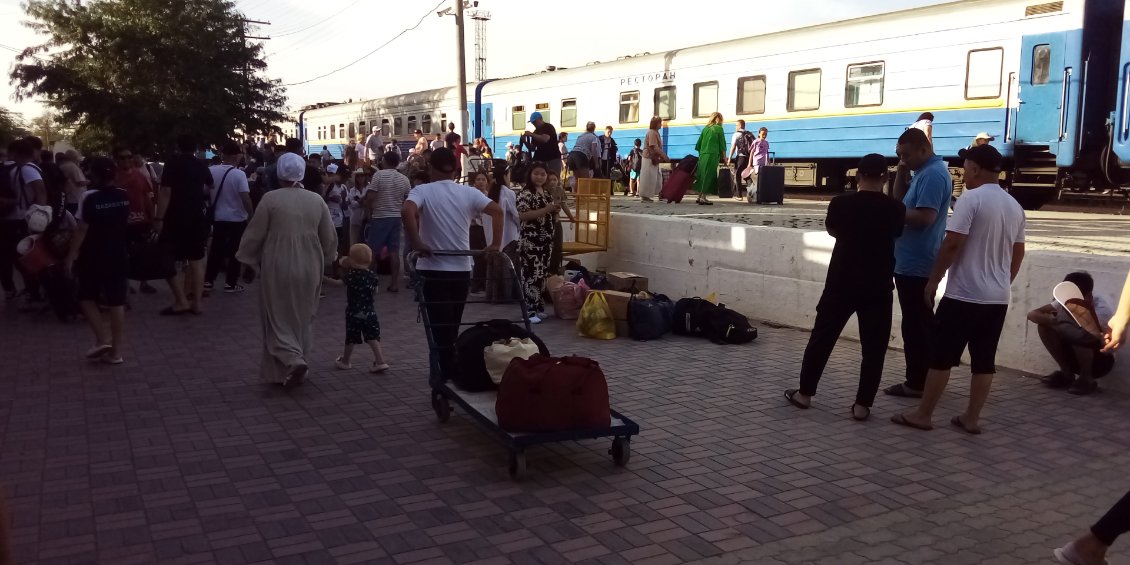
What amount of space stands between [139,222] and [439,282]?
5.42 m

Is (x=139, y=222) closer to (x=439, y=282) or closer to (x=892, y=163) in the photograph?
(x=439, y=282)

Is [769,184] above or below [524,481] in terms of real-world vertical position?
above

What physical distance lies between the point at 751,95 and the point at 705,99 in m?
1.47

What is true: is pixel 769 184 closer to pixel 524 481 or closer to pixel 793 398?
pixel 793 398

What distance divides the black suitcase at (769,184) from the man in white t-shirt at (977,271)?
9.76 m

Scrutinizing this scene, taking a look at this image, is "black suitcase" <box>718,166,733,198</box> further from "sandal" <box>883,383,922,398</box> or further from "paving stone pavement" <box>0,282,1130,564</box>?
"sandal" <box>883,383,922,398</box>

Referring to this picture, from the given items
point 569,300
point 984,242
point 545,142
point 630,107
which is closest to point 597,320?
point 569,300

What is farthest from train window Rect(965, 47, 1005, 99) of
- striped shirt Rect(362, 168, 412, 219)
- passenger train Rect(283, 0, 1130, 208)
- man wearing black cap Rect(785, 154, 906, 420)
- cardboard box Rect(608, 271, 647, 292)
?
man wearing black cap Rect(785, 154, 906, 420)

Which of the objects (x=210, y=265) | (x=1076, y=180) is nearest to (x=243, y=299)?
(x=210, y=265)

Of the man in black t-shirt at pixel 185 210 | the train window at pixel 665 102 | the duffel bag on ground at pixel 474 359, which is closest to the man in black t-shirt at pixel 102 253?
the man in black t-shirt at pixel 185 210

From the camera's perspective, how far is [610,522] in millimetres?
4262

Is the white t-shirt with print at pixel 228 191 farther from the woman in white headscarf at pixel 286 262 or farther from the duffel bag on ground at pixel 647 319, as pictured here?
the duffel bag on ground at pixel 647 319

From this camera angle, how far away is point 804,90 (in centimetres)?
1764

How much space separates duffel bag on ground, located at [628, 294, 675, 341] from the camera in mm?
8789
